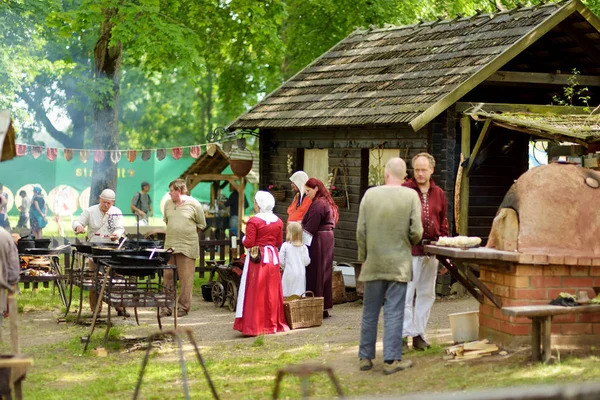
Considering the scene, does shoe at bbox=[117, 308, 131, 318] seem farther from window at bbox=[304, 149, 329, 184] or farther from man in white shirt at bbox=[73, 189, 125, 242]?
window at bbox=[304, 149, 329, 184]

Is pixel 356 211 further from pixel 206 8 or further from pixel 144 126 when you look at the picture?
pixel 144 126

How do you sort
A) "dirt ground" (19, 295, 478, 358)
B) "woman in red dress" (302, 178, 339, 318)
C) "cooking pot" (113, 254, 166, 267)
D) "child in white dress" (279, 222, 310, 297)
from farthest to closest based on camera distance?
"woman in red dress" (302, 178, 339, 318) < "child in white dress" (279, 222, 310, 297) < "dirt ground" (19, 295, 478, 358) < "cooking pot" (113, 254, 166, 267)

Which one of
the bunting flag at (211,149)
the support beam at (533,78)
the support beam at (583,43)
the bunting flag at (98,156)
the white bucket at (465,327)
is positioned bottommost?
the white bucket at (465,327)

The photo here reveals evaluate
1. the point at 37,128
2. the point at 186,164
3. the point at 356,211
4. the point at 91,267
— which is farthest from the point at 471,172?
the point at 37,128

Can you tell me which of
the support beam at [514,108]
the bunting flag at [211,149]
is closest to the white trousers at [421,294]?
the support beam at [514,108]

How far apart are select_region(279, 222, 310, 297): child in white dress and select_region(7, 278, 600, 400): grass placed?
1245 mm

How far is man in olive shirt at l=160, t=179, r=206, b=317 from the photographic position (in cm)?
1367

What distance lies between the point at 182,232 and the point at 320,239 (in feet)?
6.28

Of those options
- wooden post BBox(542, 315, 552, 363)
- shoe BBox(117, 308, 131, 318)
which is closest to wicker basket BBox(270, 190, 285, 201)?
shoe BBox(117, 308, 131, 318)

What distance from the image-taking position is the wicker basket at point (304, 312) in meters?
12.5

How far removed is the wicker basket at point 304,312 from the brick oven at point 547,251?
3.55 m

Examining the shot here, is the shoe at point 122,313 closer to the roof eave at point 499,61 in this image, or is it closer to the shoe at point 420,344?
the roof eave at point 499,61

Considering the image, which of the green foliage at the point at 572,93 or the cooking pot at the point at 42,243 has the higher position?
the green foliage at the point at 572,93

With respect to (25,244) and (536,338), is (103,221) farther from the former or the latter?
(536,338)
